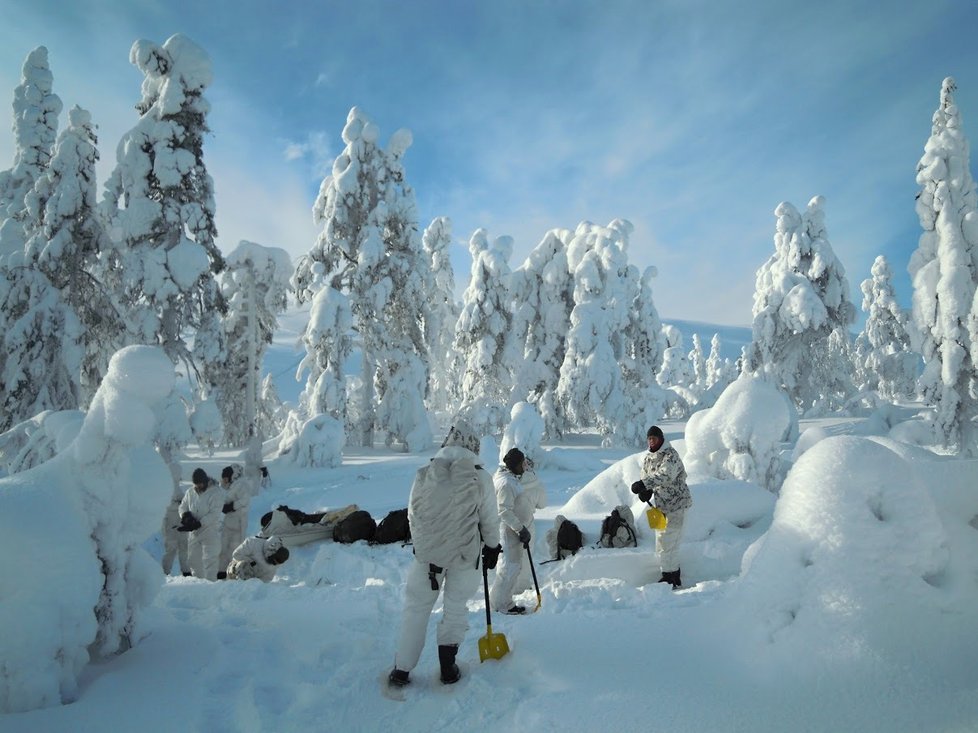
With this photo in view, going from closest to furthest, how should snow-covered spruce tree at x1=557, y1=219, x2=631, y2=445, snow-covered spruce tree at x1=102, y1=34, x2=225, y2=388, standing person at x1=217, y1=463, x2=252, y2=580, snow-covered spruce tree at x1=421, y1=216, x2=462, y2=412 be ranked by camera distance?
1. standing person at x1=217, y1=463, x2=252, y2=580
2. snow-covered spruce tree at x1=102, y1=34, x2=225, y2=388
3. snow-covered spruce tree at x1=557, y1=219, x2=631, y2=445
4. snow-covered spruce tree at x1=421, y1=216, x2=462, y2=412

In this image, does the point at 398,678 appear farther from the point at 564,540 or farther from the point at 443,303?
the point at 443,303

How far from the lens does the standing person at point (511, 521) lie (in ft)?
18.0

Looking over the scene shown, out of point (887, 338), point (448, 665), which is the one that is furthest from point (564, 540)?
point (887, 338)

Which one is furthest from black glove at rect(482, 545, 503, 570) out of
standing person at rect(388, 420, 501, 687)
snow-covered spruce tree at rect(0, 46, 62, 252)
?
snow-covered spruce tree at rect(0, 46, 62, 252)

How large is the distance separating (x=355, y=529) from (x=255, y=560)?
295 centimetres

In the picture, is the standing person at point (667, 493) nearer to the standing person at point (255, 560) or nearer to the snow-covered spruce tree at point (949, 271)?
the standing person at point (255, 560)

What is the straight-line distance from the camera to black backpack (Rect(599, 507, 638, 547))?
7977 millimetres

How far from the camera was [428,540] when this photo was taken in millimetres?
3348

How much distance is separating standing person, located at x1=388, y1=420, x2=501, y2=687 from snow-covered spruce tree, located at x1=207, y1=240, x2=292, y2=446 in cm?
2082

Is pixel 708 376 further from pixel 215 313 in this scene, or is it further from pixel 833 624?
pixel 833 624

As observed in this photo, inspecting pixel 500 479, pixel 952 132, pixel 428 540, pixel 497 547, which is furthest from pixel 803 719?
pixel 952 132

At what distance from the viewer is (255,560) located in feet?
23.1

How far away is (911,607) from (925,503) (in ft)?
1.79

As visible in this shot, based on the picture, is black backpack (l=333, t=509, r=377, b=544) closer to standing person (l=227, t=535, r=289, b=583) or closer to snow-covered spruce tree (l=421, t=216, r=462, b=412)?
standing person (l=227, t=535, r=289, b=583)
